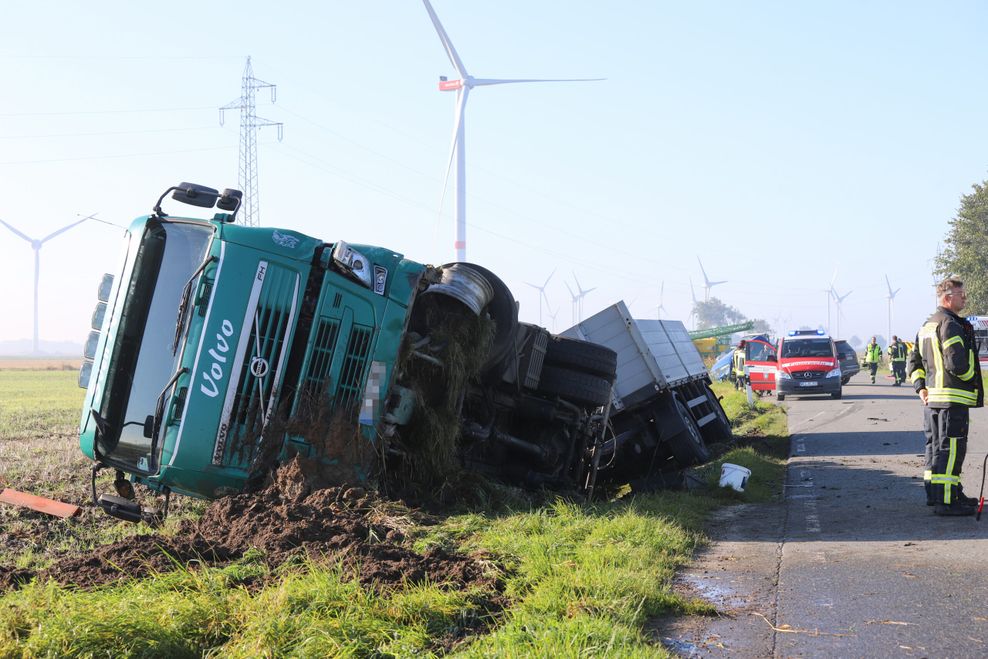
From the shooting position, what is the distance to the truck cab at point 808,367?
26.0m

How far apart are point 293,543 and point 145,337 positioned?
85.0 inches

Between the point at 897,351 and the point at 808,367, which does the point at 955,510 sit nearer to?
the point at 808,367

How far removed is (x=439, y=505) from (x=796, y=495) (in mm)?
3553

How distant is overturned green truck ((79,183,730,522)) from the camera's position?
662 cm

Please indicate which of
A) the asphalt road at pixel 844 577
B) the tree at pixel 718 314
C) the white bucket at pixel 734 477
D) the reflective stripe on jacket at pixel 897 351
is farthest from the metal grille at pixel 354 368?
the tree at pixel 718 314

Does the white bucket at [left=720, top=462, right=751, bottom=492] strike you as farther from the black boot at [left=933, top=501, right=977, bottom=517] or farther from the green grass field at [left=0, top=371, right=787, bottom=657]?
the green grass field at [left=0, top=371, right=787, bottom=657]

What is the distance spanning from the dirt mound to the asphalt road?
124 cm

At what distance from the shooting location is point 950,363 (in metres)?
7.38

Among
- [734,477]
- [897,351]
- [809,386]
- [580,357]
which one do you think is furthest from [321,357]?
[897,351]

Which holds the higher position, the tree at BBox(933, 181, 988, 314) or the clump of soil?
the tree at BBox(933, 181, 988, 314)

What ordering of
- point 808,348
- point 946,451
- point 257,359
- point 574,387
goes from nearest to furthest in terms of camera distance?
point 257,359 < point 946,451 < point 574,387 < point 808,348

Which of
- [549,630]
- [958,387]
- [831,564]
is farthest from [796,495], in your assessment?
[549,630]

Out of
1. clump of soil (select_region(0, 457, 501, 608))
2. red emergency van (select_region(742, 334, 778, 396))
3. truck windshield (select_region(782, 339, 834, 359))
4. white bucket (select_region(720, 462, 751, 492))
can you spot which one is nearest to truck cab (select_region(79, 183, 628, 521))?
clump of soil (select_region(0, 457, 501, 608))

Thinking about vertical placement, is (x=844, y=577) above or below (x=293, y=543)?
above
